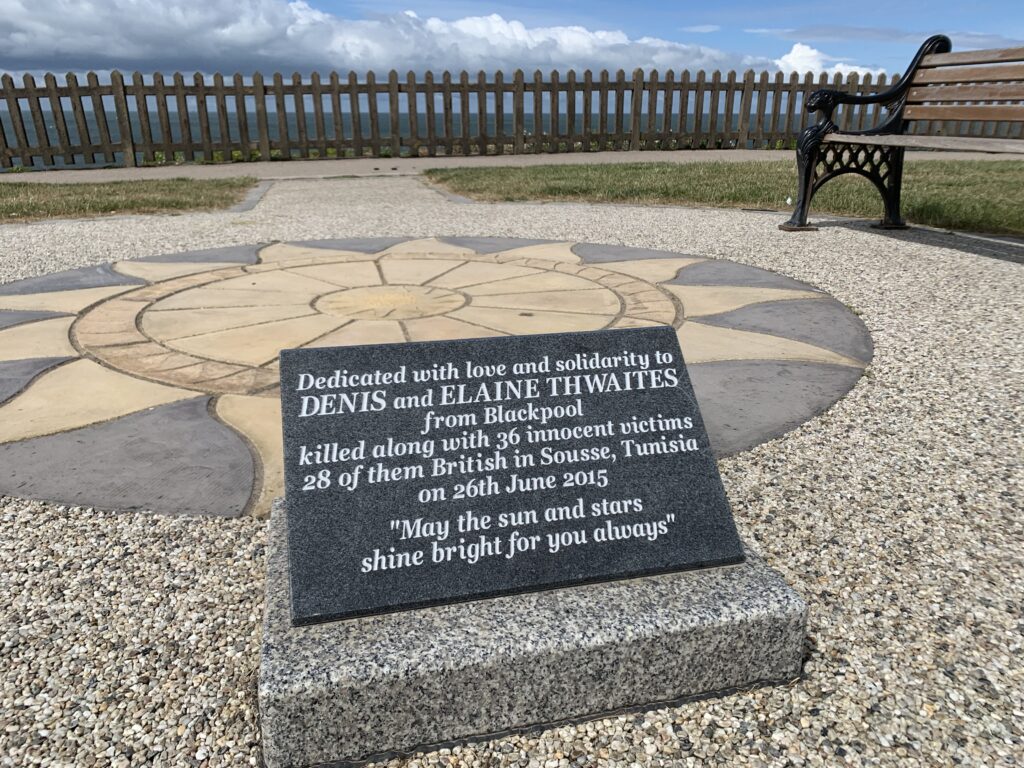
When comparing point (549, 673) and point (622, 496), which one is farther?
point (622, 496)

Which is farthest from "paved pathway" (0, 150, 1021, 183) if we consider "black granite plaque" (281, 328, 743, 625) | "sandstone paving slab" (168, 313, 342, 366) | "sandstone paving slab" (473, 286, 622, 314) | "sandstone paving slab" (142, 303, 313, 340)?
"black granite plaque" (281, 328, 743, 625)

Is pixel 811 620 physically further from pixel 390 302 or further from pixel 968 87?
pixel 968 87

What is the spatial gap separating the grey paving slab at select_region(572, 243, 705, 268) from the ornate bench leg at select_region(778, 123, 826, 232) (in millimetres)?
1589

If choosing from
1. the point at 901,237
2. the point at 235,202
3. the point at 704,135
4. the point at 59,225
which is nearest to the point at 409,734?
the point at 901,237

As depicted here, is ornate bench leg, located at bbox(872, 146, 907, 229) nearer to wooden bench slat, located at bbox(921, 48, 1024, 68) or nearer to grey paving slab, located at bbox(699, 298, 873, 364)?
wooden bench slat, located at bbox(921, 48, 1024, 68)

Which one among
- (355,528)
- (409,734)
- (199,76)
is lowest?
(409,734)

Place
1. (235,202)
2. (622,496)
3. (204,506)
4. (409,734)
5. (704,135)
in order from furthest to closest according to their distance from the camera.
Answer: (704,135)
(235,202)
(204,506)
(622,496)
(409,734)

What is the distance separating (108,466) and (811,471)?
224 cm

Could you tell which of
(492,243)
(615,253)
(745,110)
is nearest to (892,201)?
(615,253)

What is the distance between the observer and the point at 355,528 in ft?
4.92

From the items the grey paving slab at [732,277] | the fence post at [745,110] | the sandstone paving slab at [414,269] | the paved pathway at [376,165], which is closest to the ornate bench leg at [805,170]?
the grey paving slab at [732,277]

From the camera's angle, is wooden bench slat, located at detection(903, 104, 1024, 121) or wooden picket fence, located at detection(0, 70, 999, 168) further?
wooden picket fence, located at detection(0, 70, 999, 168)

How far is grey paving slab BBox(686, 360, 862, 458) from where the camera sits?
2688mm

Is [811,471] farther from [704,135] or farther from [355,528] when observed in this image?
[704,135]
